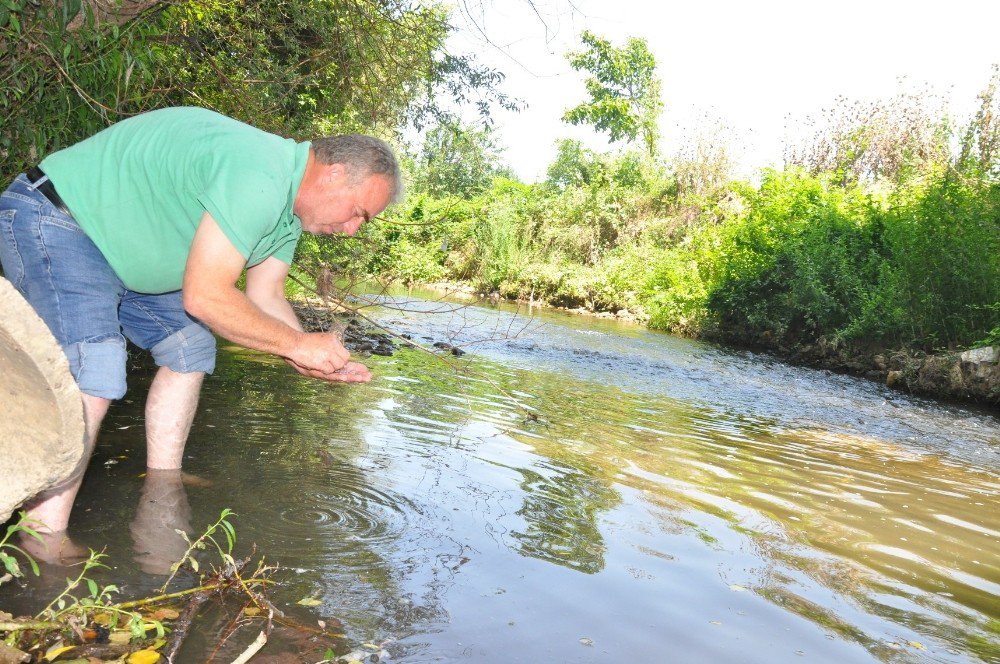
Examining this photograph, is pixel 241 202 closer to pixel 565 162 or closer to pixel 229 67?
pixel 229 67

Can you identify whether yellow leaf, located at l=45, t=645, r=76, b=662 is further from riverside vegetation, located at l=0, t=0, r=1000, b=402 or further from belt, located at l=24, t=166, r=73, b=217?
riverside vegetation, located at l=0, t=0, r=1000, b=402

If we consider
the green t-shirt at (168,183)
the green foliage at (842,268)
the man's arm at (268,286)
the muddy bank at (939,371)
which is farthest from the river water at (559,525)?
the green foliage at (842,268)

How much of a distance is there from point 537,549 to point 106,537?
163cm

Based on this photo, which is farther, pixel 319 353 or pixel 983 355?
pixel 983 355

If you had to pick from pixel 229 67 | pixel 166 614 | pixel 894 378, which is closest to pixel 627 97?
pixel 894 378

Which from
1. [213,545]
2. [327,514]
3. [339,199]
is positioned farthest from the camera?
[327,514]

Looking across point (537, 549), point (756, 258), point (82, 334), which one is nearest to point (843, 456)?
point (537, 549)

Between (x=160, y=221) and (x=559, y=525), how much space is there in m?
2.10

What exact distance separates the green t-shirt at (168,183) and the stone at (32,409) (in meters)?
0.64

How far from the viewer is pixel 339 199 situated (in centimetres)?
293

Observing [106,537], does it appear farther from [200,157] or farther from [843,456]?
[843,456]

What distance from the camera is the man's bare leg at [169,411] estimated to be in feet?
11.5

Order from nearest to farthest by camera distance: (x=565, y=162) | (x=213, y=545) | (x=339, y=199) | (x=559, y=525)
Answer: (x=339, y=199), (x=213, y=545), (x=559, y=525), (x=565, y=162)

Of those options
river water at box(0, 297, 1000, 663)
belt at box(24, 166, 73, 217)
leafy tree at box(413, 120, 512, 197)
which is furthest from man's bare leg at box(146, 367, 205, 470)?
leafy tree at box(413, 120, 512, 197)
